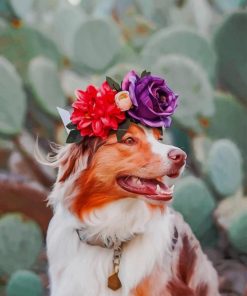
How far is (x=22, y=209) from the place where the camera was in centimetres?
367

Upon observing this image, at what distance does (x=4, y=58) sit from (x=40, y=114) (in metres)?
0.39

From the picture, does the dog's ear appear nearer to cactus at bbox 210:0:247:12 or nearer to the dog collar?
the dog collar

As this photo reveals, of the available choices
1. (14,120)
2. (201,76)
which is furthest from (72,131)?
(201,76)

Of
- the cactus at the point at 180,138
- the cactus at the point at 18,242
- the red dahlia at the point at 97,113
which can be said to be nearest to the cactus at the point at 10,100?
the cactus at the point at 18,242

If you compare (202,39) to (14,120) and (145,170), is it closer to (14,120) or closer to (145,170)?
(14,120)

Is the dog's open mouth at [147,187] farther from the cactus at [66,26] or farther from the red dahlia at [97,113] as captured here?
the cactus at [66,26]

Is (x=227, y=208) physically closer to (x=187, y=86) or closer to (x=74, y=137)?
(x=187, y=86)

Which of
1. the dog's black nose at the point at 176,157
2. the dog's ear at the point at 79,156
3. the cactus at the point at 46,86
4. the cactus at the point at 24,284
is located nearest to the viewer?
the dog's black nose at the point at 176,157

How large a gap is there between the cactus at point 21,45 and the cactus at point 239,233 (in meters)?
1.50

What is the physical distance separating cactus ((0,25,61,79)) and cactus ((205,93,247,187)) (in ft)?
3.66

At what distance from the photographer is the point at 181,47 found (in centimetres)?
383

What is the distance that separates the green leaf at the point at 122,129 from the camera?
86.7 inches

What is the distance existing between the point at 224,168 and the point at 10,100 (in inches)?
51.6

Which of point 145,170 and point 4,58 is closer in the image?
point 145,170
